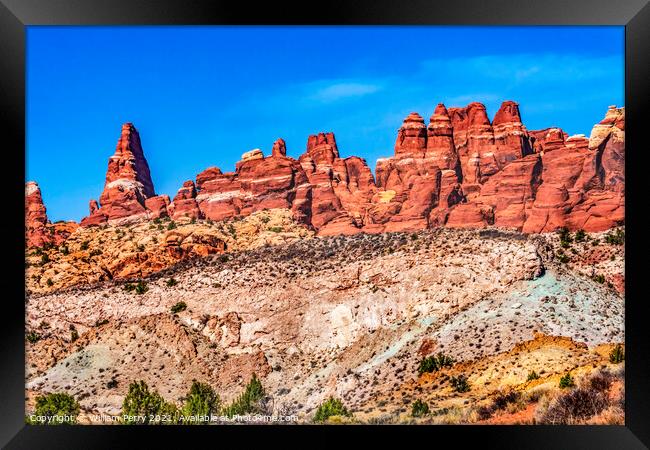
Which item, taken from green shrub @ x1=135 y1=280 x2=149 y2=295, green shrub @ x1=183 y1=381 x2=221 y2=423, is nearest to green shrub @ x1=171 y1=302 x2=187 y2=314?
green shrub @ x1=135 y1=280 x2=149 y2=295

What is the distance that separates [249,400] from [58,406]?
5.71m

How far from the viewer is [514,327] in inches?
875

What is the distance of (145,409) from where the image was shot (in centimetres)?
2116

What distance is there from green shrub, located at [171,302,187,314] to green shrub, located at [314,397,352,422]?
9.09m

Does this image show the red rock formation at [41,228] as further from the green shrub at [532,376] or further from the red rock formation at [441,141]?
the green shrub at [532,376]

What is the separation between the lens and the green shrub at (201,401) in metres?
21.8

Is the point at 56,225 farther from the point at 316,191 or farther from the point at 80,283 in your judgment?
the point at 316,191

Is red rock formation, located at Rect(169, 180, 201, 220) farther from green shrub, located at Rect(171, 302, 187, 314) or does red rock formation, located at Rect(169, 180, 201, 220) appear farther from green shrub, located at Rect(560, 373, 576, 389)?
green shrub, located at Rect(560, 373, 576, 389)

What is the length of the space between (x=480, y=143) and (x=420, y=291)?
44.9ft

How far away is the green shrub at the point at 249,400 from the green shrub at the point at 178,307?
18.1ft

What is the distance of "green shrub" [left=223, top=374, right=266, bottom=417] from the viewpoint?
21905 millimetres
